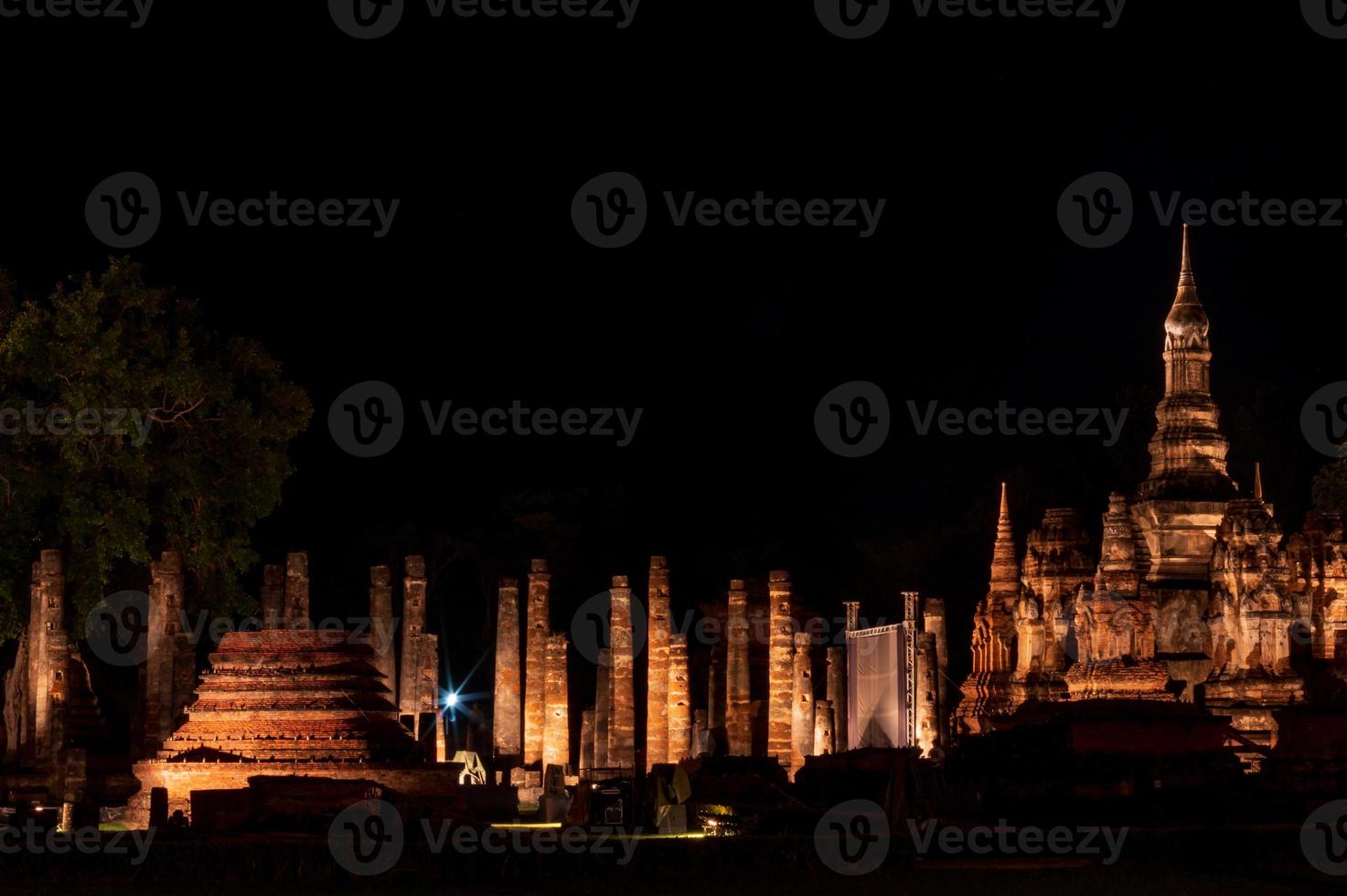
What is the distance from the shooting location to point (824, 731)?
3619 centimetres

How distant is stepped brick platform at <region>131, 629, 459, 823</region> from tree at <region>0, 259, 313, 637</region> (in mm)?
7448

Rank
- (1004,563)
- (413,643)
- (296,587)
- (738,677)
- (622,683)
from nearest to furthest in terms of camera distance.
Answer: (296,587) → (413,643) → (622,683) → (738,677) → (1004,563)

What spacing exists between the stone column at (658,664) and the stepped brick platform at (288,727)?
9.65 meters

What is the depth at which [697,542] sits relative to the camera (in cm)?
Result: 6041

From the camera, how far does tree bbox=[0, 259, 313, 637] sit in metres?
33.9

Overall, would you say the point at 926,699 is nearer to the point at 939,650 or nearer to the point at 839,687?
the point at 939,650

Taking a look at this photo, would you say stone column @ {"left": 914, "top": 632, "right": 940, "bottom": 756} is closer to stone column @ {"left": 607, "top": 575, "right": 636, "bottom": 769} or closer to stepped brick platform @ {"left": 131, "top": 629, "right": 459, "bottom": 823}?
stone column @ {"left": 607, "top": 575, "right": 636, "bottom": 769}

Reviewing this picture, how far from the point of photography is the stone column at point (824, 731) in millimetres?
35906

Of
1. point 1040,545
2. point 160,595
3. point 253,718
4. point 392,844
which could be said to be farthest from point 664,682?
point 392,844

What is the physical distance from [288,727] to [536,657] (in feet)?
38.7

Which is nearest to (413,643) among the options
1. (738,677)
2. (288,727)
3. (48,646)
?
(738,677)

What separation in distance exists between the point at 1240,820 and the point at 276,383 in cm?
1863

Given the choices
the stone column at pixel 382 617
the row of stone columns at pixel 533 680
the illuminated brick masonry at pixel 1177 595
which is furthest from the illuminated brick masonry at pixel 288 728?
the illuminated brick masonry at pixel 1177 595

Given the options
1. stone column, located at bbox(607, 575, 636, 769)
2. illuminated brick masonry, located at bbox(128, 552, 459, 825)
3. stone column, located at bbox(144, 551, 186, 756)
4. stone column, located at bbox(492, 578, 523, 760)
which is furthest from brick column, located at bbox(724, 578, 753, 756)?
illuminated brick masonry, located at bbox(128, 552, 459, 825)
